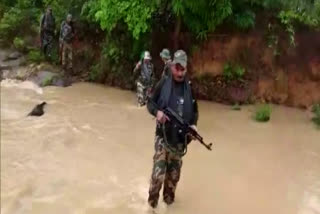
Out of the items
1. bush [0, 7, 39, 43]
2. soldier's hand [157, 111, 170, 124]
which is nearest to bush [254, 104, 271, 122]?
soldier's hand [157, 111, 170, 124]

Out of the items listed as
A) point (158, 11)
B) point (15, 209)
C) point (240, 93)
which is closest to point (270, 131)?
point (240, 93)

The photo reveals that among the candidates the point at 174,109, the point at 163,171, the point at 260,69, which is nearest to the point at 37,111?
the point at 260,69

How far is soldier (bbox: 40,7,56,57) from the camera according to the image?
47.7ft

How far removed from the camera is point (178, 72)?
239 inches

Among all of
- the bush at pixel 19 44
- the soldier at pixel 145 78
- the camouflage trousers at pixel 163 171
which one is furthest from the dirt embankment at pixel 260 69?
the camouflage trousers at pixel 163 171

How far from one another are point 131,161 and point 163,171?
2150 mm

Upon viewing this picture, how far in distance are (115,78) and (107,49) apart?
0.74 m

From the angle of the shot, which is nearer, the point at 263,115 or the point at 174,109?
the point at 174,109

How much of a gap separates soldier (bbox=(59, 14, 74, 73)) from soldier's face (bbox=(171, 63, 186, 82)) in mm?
8247

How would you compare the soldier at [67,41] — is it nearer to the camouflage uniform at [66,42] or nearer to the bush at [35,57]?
the camouflage uniform at [66,42]

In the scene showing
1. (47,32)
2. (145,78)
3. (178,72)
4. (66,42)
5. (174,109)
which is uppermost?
(178,72)

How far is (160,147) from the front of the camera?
6219 millimetres

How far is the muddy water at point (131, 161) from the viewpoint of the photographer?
6.90 meters

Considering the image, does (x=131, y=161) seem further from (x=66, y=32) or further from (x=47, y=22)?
(x=47, y=22)
